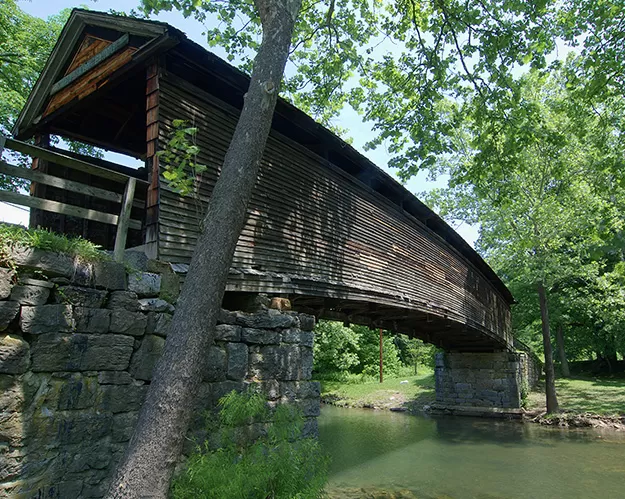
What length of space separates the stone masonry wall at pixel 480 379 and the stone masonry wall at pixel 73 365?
15.8 m

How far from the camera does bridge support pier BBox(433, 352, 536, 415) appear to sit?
17.2m

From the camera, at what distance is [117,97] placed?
21.7ft

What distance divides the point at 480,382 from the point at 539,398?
288cm

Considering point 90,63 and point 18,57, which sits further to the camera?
point 18,57

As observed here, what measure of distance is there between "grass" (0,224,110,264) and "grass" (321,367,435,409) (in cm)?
1815

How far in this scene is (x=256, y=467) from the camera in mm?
3564

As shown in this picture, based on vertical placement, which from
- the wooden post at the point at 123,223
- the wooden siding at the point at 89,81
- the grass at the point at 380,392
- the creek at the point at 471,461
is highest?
the wooden siding at the point at 89,81

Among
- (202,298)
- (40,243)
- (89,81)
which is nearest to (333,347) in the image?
Answer: (89,81)

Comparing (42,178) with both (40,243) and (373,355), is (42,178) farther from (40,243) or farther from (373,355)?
(373,355)

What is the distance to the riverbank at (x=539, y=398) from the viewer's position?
14352 mm

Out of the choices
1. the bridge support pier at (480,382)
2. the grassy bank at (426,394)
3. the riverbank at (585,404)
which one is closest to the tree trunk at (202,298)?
the riverbank at (585,404)

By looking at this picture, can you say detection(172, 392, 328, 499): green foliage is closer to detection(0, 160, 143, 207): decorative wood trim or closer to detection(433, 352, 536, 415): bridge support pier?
detection(0, 160, 143, 207): decorative wood trim

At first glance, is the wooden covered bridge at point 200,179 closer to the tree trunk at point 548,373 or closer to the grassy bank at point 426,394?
the tree trunk at point 548,373

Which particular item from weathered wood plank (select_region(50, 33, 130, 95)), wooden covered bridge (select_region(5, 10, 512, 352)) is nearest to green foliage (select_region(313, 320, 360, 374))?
wooden covered bridge (select_region(5, 10, 512, 352))
